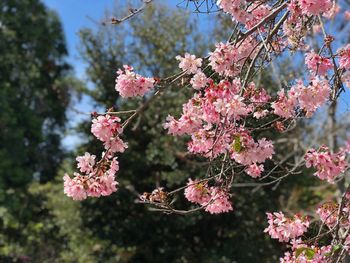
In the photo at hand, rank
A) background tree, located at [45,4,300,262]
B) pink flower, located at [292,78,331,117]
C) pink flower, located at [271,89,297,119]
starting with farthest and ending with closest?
→ background tree, located at [45,4,300,262]
pink flower, located at [271,89,297,119]
pink flower, located at [292,78,331,117]

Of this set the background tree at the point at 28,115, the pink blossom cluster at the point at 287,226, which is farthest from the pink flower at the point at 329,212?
the background tree at the point at 28,115

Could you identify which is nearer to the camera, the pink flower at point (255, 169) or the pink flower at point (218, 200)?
the pink flower at point (218, 200)

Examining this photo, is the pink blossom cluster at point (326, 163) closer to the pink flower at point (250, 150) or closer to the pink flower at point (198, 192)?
the pink flower at point (250, 150)

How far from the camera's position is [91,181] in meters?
2.78

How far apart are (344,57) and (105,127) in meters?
1.17

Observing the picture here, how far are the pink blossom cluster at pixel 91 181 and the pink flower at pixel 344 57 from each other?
3.85ft

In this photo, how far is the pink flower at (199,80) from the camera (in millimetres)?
2752

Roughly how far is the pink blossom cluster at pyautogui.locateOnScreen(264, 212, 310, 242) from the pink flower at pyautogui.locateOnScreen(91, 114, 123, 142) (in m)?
0.87

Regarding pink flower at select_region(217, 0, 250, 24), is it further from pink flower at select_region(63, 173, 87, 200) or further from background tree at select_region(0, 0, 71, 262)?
background tree at select_region(0, 0, 71, 262)

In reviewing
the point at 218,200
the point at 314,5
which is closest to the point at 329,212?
the point at 218,200

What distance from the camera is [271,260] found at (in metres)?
9.06

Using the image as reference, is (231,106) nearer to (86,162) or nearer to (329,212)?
(86,162)

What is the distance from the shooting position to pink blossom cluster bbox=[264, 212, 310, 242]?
282 cm

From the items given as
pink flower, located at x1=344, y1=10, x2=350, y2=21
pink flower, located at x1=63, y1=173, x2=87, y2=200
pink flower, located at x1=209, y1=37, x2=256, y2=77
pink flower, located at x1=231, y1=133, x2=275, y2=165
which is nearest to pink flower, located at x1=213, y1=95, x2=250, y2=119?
pink flower, located at x1=231, y1=133, x2=275, y2=165
